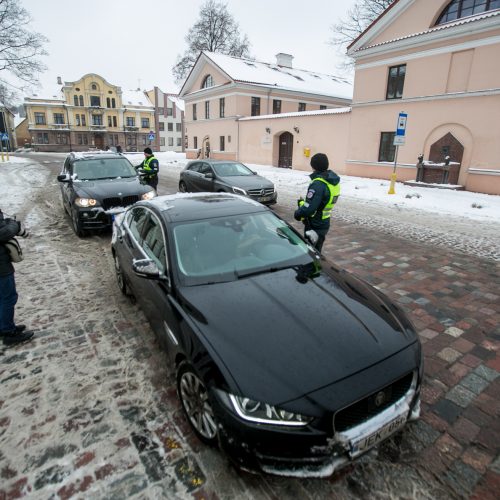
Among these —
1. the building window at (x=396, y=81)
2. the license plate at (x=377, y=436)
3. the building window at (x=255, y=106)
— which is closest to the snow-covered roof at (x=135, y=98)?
the building window at (x=255, y=106)

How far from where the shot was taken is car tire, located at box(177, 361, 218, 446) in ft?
7.41

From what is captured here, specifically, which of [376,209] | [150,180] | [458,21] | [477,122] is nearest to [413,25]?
[458,21]

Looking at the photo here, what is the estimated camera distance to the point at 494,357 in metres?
3.46

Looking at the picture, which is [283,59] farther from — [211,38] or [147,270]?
[147,270]

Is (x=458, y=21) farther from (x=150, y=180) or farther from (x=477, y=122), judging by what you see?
(x=150, y=180)

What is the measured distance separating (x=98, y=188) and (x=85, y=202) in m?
0.52

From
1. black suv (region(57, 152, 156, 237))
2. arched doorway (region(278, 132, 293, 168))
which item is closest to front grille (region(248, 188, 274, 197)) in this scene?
black suv (region(57, 152, 156, 237))

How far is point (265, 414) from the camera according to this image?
1945mm

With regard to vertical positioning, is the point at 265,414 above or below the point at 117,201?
Result: below

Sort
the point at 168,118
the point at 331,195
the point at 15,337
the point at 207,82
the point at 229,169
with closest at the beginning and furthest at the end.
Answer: the point at 15,337, the point at 331,195, the point at 229,169, the point at 207,82, the point at 168,118

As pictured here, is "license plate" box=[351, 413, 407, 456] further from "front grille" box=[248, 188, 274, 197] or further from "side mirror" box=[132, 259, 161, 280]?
"front grille" box=[248, 188, 274, 197]

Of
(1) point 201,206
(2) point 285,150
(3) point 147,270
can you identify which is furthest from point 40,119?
(3) point 147,270

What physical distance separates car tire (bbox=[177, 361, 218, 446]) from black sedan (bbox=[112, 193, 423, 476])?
0.04 feet

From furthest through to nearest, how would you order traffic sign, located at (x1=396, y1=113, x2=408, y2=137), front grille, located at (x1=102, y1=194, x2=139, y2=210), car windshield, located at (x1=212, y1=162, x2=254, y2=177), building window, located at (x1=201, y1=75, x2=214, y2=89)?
building window, located at (x1=201, y1=75, x2=214, y2=89)
traffic sign, located at (x1=396, y1=113, x2=408, y2=137)
car windshield, located at (x1=212, y1=162, x2=254, y2=177)
front grille, located at (x1=102, y1=194, x2=139, y2=210)
